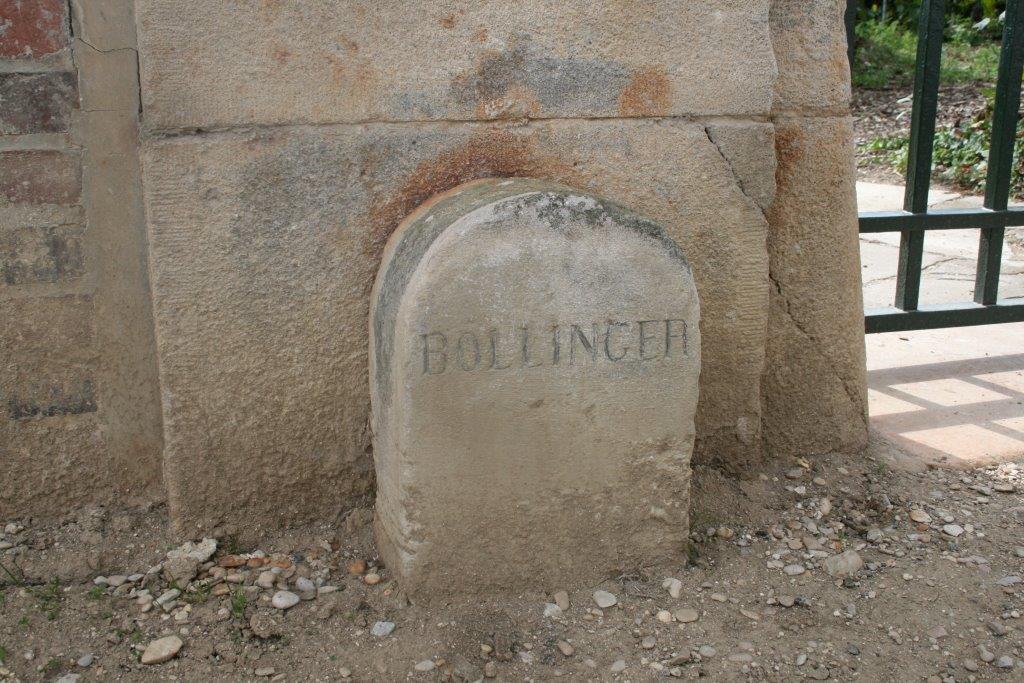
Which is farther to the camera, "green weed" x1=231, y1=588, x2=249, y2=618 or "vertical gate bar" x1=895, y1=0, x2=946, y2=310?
"vertical gate bar" x1=895, y1=0, x2=946, y2=310

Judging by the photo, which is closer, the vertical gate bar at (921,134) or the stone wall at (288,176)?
the stone wall at (288,176)

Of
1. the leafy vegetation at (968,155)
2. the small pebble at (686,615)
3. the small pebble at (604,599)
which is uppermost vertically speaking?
the leafy vegetation at (968,155)

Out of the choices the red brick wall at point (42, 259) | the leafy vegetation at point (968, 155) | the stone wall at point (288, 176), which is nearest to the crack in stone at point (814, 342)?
the stone wall at point (288, 176)

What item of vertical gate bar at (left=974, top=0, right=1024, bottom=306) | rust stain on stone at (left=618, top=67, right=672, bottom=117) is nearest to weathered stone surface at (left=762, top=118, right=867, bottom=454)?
rust stain on stone at (left=618, top=67, right=672, bottom=117)

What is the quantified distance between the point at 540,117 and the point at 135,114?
2.58 ft

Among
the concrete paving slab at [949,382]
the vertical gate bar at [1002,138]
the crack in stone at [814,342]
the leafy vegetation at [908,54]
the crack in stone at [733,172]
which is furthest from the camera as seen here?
the leafy vegetation at [908,54]

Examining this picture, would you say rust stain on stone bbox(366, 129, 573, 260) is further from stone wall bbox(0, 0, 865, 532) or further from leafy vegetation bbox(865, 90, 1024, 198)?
leafy vegetation bbox(865, 90, 1024, 198)

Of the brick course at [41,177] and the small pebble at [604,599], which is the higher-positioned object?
the brick course at [41,177]

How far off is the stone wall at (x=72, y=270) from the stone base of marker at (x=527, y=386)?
52cm

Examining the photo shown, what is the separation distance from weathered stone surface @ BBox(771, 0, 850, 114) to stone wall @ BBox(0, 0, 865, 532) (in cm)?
2

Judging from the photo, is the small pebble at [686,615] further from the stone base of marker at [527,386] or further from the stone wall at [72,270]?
the stone wall at [72,270]

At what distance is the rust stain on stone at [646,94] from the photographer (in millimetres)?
2086

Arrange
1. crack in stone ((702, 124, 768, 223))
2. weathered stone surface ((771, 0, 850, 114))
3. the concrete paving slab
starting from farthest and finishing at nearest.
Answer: the concrete paving slab
weathered stone surface ((771, 0, 850, 114))
crack in stone ((702, 124, 768, 223))

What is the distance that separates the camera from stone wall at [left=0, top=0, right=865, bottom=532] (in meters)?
1.91
